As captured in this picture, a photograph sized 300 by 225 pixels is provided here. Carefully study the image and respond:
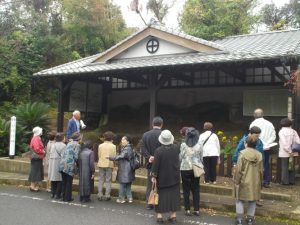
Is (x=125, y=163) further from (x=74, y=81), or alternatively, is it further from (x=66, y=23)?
(x=66, y=23)

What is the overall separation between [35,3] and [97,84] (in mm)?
15248

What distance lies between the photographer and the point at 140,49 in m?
13.8

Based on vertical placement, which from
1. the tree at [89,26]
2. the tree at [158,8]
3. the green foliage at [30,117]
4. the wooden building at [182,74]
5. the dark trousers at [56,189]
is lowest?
the dark trousers at [56,189]

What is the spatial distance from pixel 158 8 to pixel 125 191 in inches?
1062

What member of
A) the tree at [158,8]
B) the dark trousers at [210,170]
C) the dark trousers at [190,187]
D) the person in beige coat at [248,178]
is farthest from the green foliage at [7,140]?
the tree at [158,8]

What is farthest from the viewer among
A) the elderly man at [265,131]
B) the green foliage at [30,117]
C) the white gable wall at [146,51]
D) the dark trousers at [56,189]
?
the green foliage at [30,117]

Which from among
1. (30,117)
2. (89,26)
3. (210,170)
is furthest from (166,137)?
(89,26)

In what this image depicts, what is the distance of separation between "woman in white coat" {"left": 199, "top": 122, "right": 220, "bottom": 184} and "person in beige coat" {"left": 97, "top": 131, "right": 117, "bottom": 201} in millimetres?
2083

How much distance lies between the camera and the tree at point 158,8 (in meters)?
31.9

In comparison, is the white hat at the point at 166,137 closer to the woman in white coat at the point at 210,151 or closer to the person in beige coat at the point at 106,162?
the person in beige coat at the point at 106,162

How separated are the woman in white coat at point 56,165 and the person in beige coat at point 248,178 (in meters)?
4.04

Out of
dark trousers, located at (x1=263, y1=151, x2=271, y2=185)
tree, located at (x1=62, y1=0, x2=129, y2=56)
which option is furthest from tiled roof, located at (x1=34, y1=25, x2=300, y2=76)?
tree, located at (x1=62, y1=0, x2=129, y2=56)

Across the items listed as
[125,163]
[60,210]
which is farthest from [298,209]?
[60,210]

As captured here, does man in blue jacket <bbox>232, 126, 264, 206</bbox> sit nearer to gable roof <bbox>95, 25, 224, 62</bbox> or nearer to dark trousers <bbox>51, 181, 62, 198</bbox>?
dark trousers <bbox>51, 181, 62, 198</bbox>
